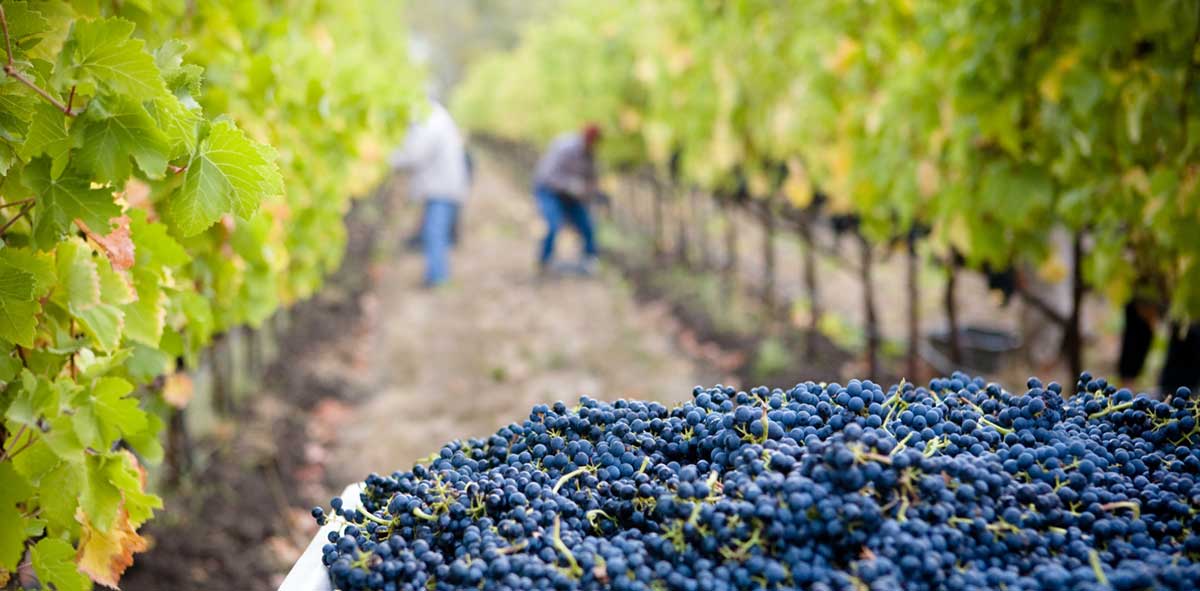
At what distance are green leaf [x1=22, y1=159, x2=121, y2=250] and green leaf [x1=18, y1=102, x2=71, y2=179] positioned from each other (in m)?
0.02

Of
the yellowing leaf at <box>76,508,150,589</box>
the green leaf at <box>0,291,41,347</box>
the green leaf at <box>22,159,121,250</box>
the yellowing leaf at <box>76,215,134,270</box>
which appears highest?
the yellowing leaf at <box>76,215,134,270</box>

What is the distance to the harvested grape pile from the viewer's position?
1.12m

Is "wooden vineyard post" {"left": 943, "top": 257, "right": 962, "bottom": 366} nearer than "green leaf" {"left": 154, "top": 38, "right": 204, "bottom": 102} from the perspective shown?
No

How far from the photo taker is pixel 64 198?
4.91 ft

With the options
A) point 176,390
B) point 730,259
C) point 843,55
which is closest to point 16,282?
point 176,390

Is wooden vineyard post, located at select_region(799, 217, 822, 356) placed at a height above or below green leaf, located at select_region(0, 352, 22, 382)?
above

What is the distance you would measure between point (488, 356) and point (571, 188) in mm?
3447

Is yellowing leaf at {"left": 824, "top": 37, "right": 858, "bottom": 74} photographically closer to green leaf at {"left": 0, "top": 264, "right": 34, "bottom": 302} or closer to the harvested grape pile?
the harvested grape pile

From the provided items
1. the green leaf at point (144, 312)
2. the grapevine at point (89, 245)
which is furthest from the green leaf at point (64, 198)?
the green leaf at point (144, 312)

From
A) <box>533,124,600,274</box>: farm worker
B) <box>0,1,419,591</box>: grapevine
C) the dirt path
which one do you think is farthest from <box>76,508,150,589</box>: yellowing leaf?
<box>533,124,600,274</box>: farm worker

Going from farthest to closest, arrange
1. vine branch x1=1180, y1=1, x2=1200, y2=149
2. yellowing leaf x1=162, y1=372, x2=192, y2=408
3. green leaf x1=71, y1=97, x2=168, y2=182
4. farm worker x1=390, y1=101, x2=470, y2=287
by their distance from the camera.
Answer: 1. farm worker x1=390, y1=101, x2=470, y2=287
2. yellowing leaf x1=162, y1=372, x2=192, y2=408
3. vine branch x1=1180, y1=1, x2=1200, y2=149
4. green leaf x1=71, y1=97, x2=168, y2=182

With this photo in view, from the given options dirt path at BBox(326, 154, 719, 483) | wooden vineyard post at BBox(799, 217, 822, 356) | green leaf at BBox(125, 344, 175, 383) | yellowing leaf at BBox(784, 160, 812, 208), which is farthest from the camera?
wooden vineyard post at BBox(799, 217, 822, 356)

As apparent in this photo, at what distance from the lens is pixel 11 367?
162 cm

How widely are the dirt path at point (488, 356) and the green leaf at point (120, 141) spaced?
11.7 ft
